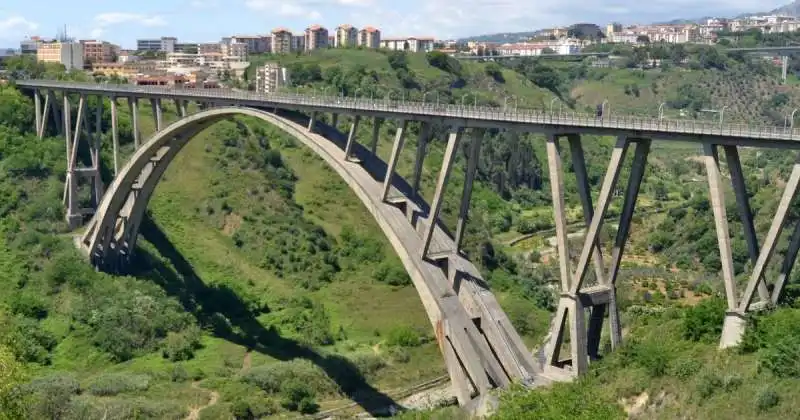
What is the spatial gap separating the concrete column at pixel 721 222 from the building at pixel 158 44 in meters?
154

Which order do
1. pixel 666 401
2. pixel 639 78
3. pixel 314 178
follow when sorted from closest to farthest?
pixel 666 401
pixel 314 178
pixel 639 78

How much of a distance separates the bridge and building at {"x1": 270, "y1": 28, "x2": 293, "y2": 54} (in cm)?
10592

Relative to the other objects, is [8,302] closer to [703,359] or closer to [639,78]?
[703,359]

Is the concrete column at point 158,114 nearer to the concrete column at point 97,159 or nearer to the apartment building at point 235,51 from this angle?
the concrete column at point 97,159

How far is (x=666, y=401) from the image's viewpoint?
27578 millimetres

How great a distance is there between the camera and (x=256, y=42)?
164750 millimetres

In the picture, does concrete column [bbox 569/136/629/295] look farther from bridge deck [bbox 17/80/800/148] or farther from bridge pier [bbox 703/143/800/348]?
bridge pier [bbox 703/143/800/348]

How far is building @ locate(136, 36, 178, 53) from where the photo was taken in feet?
579

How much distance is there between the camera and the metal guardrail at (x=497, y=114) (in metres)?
29.2

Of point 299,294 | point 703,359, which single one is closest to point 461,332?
point 703,359

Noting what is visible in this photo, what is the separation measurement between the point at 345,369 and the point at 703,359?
24.1 m

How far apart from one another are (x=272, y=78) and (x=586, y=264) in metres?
70.3

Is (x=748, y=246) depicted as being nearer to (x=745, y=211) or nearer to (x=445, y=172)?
(x=745, y=211)

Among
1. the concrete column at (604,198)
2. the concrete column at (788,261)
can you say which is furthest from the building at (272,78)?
the concrete column at (788,261)
